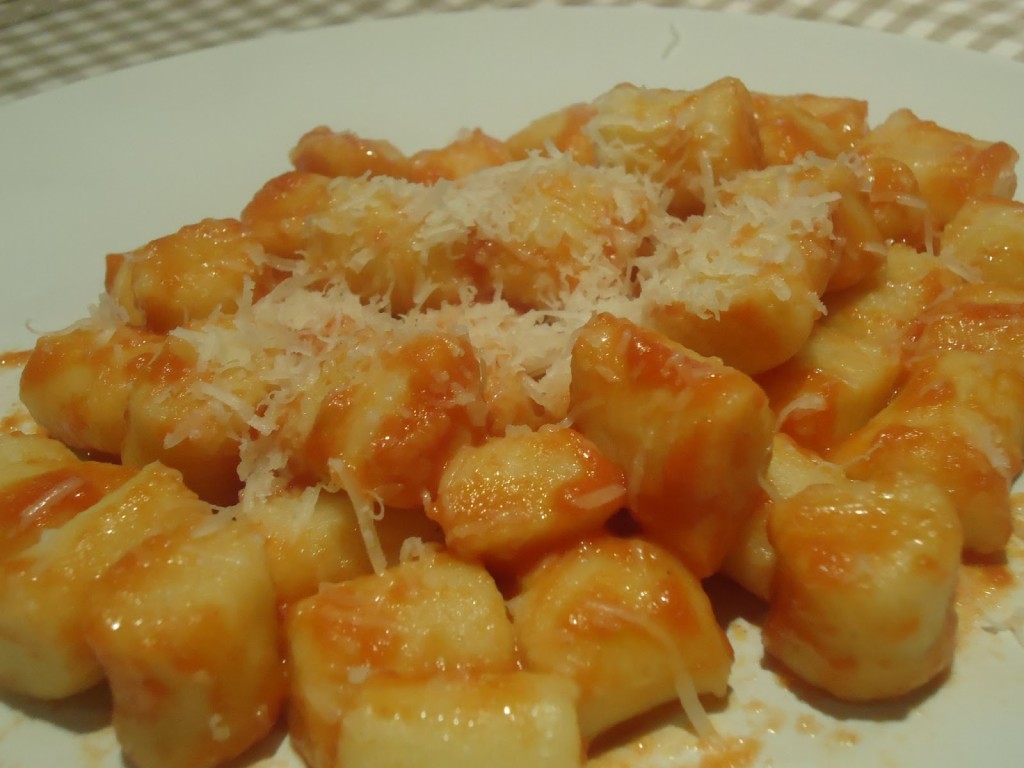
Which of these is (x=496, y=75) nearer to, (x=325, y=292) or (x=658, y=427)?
(x=325, y=292)

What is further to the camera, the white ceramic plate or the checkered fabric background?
the checkered fabric background

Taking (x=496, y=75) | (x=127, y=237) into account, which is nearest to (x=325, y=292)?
(x=127, y=237)

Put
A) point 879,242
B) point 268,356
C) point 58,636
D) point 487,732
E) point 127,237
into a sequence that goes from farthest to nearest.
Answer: point 127,237 → point 879,242 → point 268,356 → point 58,636 → point 487,732

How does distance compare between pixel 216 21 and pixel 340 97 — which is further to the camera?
pixel 216 21
